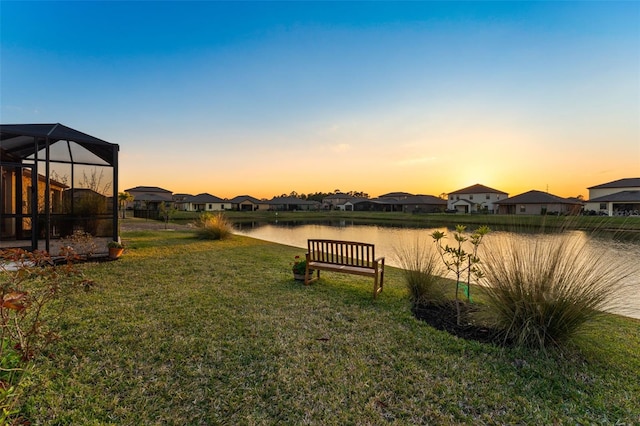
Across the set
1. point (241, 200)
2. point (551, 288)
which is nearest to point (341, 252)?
point (551, 288)

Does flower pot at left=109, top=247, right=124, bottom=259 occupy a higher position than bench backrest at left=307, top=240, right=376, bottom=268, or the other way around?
bench backrest at left=307, top=240, right=376, bottom=268

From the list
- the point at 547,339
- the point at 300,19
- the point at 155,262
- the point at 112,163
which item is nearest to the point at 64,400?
the point at 547,339

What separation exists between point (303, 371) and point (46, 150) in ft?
27.5

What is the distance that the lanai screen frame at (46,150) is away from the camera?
6488 mm

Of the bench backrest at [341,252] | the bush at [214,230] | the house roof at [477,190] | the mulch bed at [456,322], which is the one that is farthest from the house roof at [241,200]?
the mulch bed at [456,322]

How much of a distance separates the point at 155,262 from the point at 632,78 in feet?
46.3

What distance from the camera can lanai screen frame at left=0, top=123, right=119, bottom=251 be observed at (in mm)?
6488

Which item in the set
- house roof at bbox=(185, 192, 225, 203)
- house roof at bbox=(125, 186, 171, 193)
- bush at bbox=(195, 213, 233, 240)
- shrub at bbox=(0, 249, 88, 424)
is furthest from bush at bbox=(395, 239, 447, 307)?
house roof at bbox=(125, 186, 171, 193)

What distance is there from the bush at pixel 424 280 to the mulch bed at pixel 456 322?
0.43 ft

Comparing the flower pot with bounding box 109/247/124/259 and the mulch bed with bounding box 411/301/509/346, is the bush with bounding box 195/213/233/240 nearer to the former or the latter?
the flower pot with bounding box 109/247/124/259

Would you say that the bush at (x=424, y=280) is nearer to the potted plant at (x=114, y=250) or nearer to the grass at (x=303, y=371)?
the grass at (x=303, y=371)

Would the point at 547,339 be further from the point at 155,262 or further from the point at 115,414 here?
the point at 155,262

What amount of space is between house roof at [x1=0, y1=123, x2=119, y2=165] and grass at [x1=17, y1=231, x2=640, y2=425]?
16.4 ft

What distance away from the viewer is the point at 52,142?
287 inches
